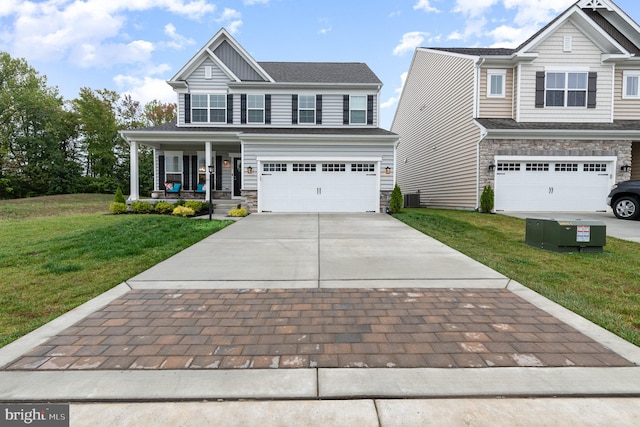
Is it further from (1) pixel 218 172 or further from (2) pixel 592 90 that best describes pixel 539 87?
(1) pixel 218 172

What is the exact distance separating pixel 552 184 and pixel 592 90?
4.68m

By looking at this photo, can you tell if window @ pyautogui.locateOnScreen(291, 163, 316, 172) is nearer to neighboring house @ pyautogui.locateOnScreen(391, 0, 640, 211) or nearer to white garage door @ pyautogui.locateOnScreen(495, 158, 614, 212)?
neighboring house @ pyautogui.locateOnScreen(391, 0, 640, 211)

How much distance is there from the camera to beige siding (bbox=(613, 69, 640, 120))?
15086mm

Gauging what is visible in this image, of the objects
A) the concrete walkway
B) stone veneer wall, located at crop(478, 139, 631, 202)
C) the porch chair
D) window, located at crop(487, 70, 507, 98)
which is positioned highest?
window, located at crop(487, 70, 507, 98)

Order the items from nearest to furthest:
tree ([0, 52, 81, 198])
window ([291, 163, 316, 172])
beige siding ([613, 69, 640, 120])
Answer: window ([291, 163, 316, 172]) → beige siding ([613, 69, 640, 120]) → tree ([0, 52, 81, 198])

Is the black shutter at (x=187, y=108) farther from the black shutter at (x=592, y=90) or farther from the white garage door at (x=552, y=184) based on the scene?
the black shutter at (x=592, y=90)

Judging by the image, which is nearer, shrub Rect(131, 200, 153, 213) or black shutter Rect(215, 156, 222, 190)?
shrub Rect(131, 200, 153, 213)

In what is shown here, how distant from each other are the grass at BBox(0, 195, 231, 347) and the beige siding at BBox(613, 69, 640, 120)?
17495 mm

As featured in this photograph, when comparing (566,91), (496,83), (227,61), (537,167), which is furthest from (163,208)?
(566,91)

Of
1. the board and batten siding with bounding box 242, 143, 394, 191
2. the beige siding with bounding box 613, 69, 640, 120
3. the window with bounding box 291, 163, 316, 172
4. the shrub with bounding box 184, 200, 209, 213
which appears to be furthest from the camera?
the beige siding with bounding box 613, 69, 640, 120

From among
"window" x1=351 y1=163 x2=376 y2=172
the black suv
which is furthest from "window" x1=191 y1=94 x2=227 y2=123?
the black suv

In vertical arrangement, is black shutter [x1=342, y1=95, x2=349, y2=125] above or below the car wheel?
above

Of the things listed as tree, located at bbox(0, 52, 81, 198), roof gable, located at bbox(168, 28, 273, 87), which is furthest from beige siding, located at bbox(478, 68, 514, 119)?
tree, located at bbox(0, 52, 81, 198)

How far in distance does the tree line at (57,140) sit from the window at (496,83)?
2597 centimetres
